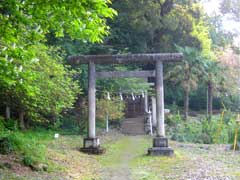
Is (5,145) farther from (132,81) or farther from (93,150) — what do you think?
(132,81)

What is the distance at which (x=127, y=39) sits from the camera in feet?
88.8

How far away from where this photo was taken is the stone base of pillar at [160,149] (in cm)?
1320

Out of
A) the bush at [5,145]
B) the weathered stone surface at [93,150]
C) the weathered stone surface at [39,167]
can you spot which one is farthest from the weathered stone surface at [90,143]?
the weathered stone surface at [39,167]

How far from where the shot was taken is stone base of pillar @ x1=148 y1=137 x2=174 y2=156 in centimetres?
1320

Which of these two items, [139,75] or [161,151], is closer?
[161,151]

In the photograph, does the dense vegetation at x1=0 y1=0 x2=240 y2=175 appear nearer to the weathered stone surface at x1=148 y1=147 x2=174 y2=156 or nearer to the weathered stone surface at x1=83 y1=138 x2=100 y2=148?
the weathered stone surface at x1=83 y1=138 x2=100 y2=148

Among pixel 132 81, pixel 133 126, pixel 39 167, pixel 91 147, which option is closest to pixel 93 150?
pixel 91 147

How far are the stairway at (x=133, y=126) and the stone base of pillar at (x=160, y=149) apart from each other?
10304mm

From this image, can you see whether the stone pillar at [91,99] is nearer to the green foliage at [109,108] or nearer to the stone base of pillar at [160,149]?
the stone base of pillar at [160,149]

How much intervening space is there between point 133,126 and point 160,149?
1192 cm

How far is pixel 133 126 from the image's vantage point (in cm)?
2514

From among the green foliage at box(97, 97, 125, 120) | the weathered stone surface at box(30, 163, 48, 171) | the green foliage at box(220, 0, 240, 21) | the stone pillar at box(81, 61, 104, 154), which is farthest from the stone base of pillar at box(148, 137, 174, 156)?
the green foliage at box(220, 0, 240, 21)

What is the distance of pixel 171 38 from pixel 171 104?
6257 millimetres

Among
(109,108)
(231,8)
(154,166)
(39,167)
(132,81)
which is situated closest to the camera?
(39,167)
